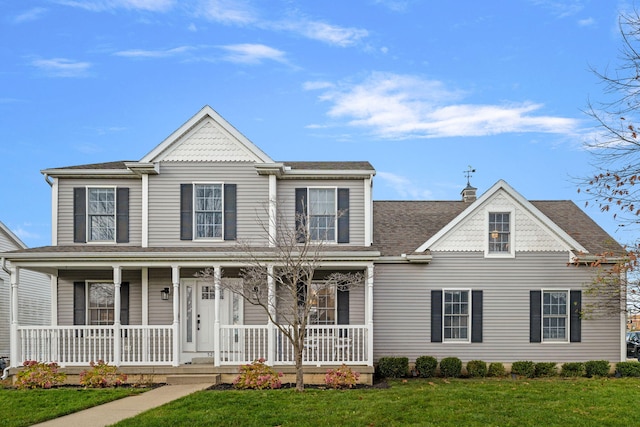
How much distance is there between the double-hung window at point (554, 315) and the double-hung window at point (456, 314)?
2.39 metres

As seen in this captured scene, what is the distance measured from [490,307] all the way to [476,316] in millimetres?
543

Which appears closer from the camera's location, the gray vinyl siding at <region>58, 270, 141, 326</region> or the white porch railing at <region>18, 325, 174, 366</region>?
the white porch railing at <region>18, 325, 174, 366</region>

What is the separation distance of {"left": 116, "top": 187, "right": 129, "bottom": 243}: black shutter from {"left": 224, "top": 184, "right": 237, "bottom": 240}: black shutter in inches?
A: 118

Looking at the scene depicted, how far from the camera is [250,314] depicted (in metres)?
17.0

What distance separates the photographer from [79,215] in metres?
17.1

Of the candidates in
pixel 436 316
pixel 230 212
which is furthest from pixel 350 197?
pixel 436 316

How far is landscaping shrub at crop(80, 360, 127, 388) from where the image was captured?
1456 centimetres

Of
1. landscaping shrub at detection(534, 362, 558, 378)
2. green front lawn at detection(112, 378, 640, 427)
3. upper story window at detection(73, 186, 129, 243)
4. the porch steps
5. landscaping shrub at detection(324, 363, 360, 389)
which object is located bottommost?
landscaping shrub at detection(534, 362, 558, 378)

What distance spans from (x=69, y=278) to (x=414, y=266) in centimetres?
1045

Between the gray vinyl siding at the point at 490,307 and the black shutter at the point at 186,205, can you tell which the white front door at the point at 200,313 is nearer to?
the black shutter at the point at 186,205

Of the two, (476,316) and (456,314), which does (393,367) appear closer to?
(456,314)

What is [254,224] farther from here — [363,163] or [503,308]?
[503,308]

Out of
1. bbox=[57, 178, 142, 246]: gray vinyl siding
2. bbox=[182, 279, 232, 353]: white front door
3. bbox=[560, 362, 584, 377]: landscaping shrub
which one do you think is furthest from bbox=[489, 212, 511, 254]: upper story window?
bbox=[57, 178, 142, 246]: gray vinyl siding

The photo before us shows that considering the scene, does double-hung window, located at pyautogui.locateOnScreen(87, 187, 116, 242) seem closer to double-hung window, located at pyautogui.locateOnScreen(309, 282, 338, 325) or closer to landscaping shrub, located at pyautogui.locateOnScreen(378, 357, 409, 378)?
double-hung window, located at pyautogui.locateOnScreen(309, 282, 338, 325)
